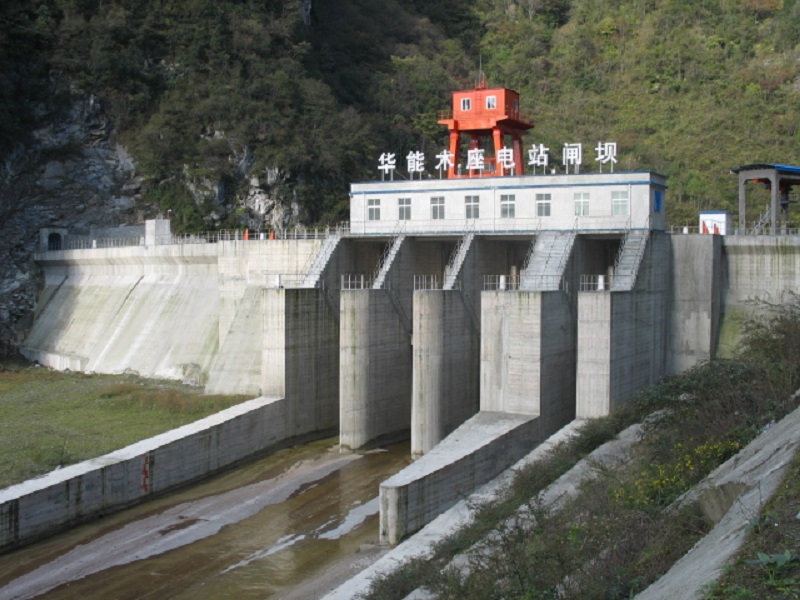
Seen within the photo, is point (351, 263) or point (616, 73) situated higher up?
point (616, 73)

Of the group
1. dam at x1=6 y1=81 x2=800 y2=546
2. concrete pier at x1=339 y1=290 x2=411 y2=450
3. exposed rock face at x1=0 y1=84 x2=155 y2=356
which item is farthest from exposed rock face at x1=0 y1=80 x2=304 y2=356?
concrete pier at x1=339 y1=290 x2=411 y2=450

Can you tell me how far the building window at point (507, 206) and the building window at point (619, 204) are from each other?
348 centimetres

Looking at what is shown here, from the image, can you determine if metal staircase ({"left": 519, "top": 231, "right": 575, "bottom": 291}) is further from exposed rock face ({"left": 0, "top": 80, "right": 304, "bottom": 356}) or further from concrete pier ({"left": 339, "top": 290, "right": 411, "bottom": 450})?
exposed rock face ({"left": 0, "top": 80, "right": 304, "bottom": 356})

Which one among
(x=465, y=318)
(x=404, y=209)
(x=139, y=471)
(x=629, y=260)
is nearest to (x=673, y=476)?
(x=629, y=260)

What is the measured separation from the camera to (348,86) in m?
72.1

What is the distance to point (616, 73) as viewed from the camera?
247 ft

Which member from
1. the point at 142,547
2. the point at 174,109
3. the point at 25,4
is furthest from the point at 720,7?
the point at 142,547

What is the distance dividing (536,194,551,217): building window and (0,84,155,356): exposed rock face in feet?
97.1

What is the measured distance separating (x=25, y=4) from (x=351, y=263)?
36.9m

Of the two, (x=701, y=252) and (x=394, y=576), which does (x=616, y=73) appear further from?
(x=394, y=576)

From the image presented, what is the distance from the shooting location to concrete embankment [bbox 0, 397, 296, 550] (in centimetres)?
1991

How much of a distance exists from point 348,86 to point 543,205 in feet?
151

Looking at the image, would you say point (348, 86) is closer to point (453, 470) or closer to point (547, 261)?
point (547, 261)

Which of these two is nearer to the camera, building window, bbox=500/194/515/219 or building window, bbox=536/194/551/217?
building window, bbox=536/194/551/217
